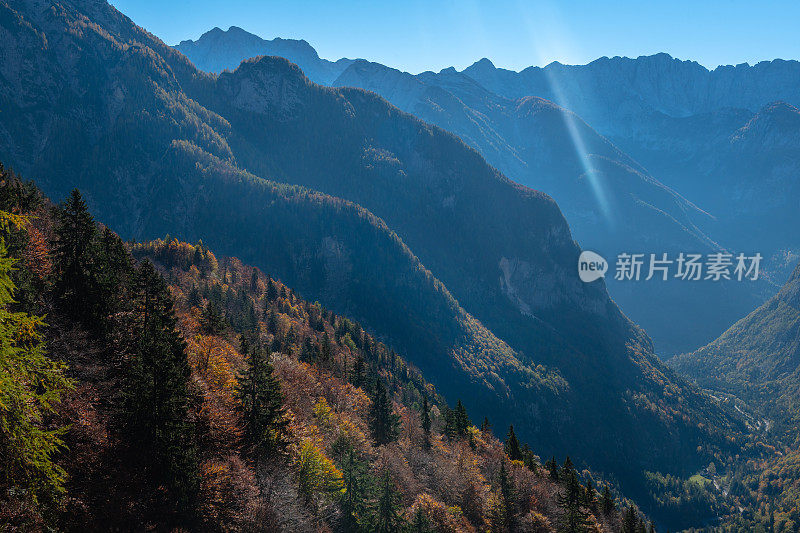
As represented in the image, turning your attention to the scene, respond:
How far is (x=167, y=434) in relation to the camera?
31578mm

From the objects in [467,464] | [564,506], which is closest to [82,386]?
[467,464]

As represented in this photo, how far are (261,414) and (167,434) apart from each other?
11.6 m

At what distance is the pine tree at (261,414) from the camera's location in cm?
4197

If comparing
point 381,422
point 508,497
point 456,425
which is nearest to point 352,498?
point 381,422

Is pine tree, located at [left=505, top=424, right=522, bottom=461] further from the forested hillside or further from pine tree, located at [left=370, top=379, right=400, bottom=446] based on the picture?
pine tree, located at [left=370, top=379, right=400, bottom=446]

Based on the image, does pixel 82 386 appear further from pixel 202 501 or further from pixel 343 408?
pixel 343 408

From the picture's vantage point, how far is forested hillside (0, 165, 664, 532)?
18.5 meters

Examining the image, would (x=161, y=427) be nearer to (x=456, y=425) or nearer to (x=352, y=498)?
(x=352, y=498)

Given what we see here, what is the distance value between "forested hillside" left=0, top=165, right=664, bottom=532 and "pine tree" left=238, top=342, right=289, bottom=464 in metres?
0.18

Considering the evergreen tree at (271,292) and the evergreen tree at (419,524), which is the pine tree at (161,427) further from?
the evergreen tree at (271,292)

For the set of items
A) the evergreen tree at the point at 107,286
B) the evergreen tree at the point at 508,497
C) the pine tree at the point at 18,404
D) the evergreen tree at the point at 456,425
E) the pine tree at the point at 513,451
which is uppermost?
the evergreen tree at the point at 107,286

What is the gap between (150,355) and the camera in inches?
1319

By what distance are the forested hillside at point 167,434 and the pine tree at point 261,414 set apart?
18 centimetres

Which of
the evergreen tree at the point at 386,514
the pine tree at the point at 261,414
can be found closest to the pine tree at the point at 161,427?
the pine tree at the point at 261,414
